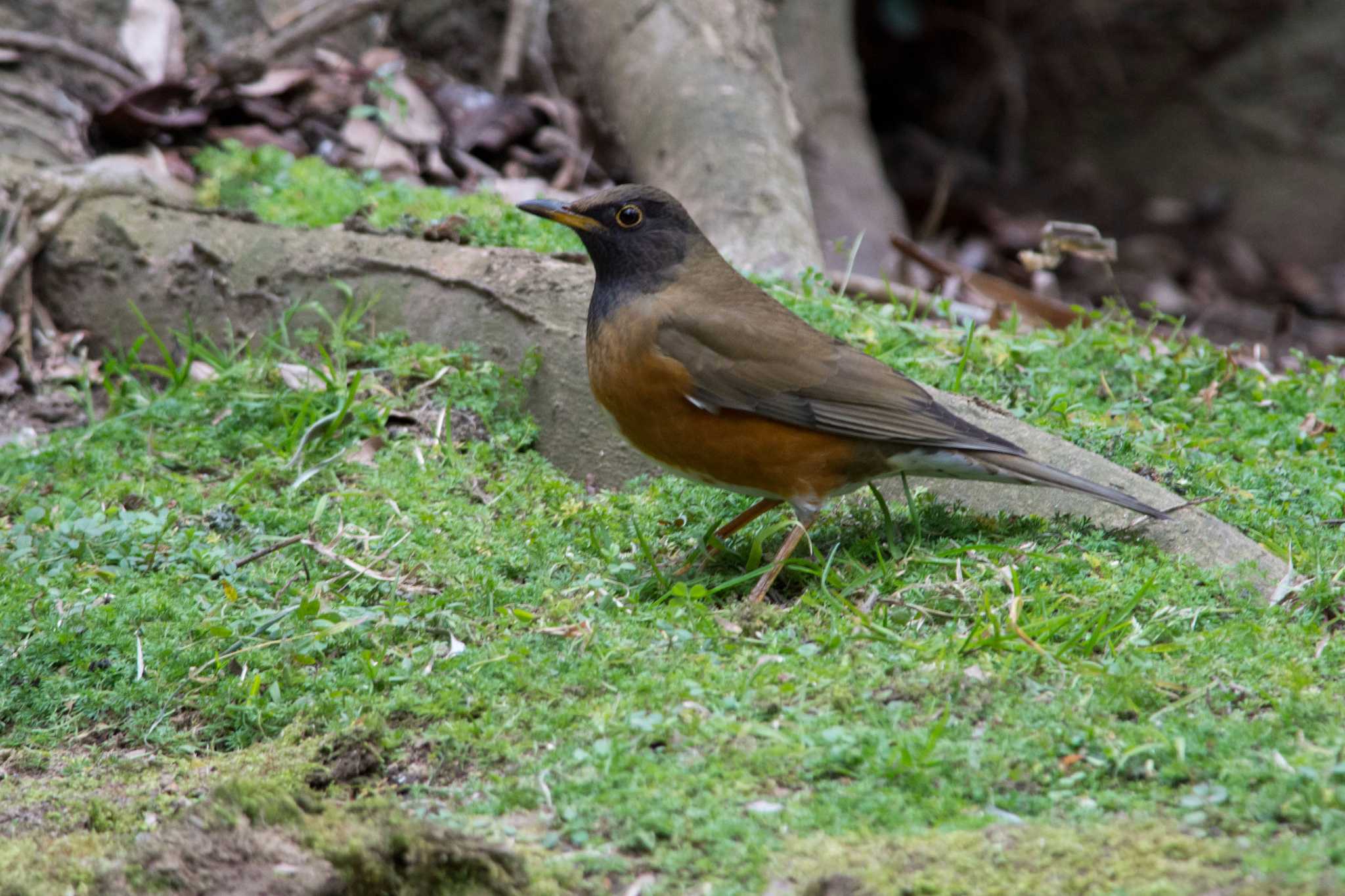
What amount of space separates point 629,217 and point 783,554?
1.44m

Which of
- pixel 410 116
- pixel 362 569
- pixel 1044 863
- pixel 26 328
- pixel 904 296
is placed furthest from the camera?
pixel 410 116

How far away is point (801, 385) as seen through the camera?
179 inches

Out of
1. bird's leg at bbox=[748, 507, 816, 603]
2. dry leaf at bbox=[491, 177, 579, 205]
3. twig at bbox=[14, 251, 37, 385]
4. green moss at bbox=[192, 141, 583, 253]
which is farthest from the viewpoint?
dry leaf at bbox=[491, 177, 579, 205]

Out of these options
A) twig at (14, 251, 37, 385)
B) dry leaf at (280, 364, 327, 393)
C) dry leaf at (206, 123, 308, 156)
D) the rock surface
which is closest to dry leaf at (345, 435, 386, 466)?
dry leaf at (280, 364, 327, 393)

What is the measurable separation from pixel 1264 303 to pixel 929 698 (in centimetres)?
927

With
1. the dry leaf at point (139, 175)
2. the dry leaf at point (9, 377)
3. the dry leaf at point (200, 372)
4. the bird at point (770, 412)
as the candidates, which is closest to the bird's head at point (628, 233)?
the bird at point (770, 412)

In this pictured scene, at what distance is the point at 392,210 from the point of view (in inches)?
269

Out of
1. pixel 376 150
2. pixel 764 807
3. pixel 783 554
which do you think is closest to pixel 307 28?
pixel 376 150

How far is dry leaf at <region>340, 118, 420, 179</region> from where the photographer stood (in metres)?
7.88

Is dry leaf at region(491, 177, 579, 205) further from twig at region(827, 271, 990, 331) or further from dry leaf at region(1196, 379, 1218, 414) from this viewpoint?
dry leaf at region(1196, 379, 1218, 414)

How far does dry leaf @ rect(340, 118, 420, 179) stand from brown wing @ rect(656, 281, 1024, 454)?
379 cm

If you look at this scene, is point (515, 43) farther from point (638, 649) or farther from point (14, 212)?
point (638, 649)

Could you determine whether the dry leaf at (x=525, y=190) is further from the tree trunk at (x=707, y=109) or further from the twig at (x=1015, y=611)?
the twig at (x=1015, y=611)

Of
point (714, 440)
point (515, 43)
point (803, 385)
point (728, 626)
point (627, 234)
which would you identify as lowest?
point (728, 626)
